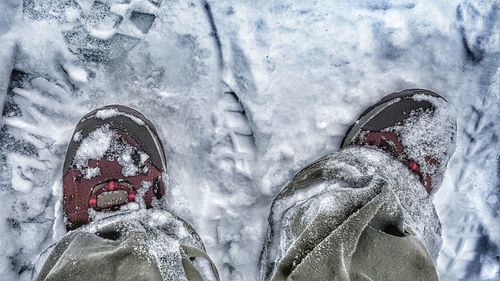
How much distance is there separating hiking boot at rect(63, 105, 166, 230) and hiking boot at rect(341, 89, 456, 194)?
576 mm

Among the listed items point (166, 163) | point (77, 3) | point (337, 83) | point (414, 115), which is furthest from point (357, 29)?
point (77, 3)

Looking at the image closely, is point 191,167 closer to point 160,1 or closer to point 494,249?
point 160,1

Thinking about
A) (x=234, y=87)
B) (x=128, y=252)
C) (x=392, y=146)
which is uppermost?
(x=234, y=87)

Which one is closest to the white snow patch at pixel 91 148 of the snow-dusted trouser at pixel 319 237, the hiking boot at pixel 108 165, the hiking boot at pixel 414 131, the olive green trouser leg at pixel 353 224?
the hiking boot at pixel 108 165

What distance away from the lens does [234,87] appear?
1301mm

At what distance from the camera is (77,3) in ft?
4.10

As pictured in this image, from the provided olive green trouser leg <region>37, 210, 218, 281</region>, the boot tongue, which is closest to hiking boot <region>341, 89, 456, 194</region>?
the boot tongue

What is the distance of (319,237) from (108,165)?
2.07 feet

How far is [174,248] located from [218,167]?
0.39 metres

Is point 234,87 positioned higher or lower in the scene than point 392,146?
higher

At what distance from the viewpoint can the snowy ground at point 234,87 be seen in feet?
4.15

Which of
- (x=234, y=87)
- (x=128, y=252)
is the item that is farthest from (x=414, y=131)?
(x=128, y=252)

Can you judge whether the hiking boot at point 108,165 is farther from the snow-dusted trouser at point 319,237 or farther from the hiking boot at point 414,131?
the hiking boot at point 414,131

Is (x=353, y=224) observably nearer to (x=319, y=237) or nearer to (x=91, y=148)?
(x=319, y=237)
